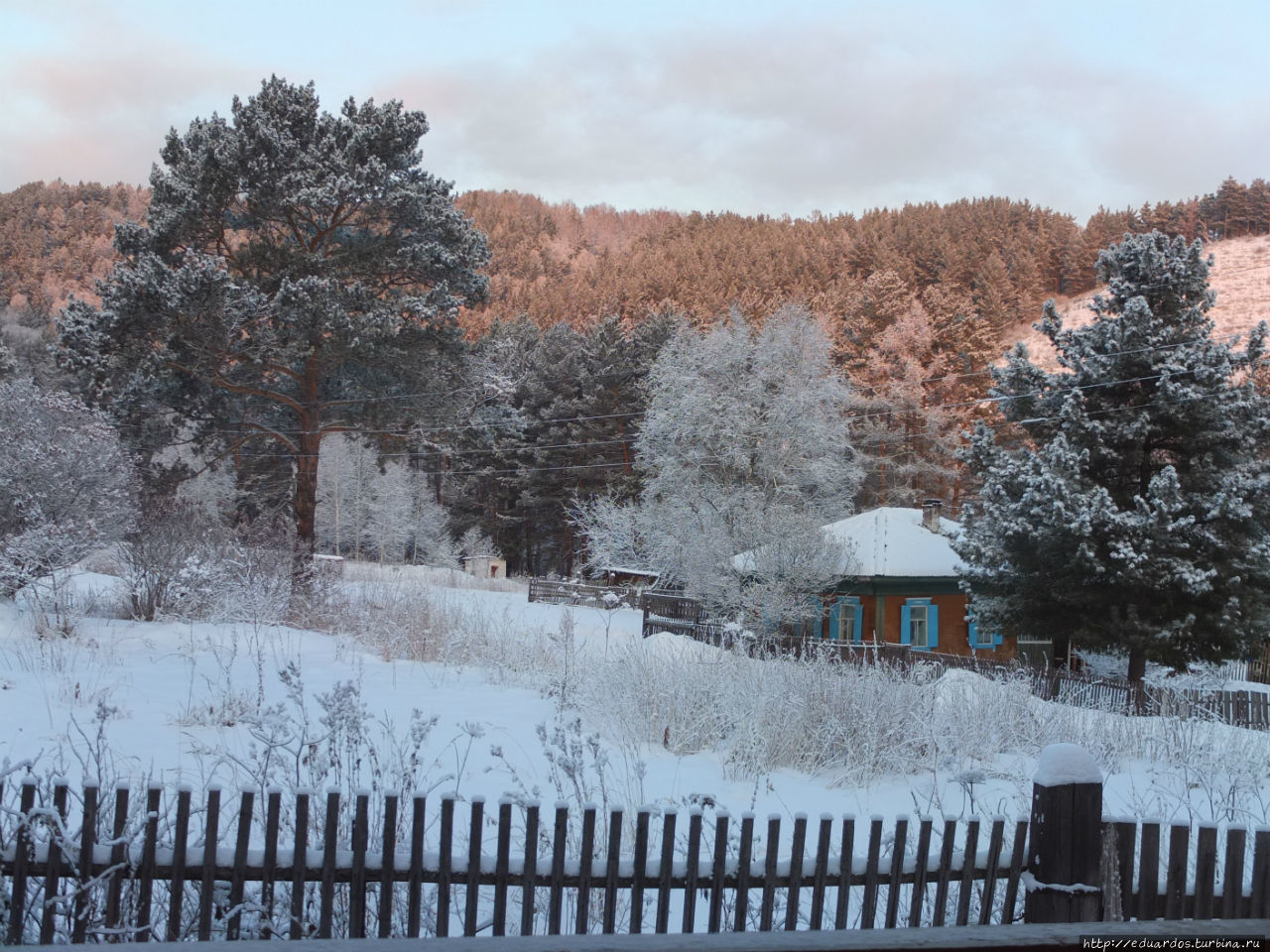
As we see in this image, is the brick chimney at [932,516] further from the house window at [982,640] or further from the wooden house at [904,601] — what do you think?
the house window at [982,640]

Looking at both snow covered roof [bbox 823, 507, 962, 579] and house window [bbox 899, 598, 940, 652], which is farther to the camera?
house window [bbox 899, 598, 940, 652]

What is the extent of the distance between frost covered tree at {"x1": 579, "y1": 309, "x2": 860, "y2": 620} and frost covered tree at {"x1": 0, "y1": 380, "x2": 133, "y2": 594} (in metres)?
14.1

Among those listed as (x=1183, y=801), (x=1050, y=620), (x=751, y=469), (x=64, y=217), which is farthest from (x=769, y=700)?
(x=64, y=217)

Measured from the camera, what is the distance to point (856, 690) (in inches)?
287

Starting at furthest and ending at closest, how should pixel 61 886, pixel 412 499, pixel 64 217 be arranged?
pixel 64 217
pixel 412 499
pixel 61 886

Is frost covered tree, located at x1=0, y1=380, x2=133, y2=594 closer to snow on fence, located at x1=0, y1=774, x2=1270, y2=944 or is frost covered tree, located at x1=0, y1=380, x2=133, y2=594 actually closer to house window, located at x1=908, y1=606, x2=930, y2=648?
snow on fence, located at x1=0, y1=774, x2=1270, y2=944

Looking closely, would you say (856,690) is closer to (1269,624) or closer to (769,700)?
(769,700)

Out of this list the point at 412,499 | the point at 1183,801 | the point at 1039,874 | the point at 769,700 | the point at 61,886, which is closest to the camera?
the point at 1039,874

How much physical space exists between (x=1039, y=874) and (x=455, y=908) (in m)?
2.28

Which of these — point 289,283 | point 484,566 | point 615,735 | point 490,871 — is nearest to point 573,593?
point 289,283

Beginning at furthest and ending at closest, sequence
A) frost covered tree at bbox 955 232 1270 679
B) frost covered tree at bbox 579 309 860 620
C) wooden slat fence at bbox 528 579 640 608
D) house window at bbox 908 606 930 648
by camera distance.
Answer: wooden slat fence at bbox 528 579 640 608
frost covered tree at bbox 579 309 860 620
house window at bbox 908 606 930 648
frost covered tree at bbox 955 232 1270 679

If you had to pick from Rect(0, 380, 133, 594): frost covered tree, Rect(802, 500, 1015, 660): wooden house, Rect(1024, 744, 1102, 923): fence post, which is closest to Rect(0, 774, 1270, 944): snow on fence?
Rect(1024, 744, 1102, 923): fence post

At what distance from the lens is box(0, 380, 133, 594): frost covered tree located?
13.7m

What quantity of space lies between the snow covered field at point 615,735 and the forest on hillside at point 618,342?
11.9 m
